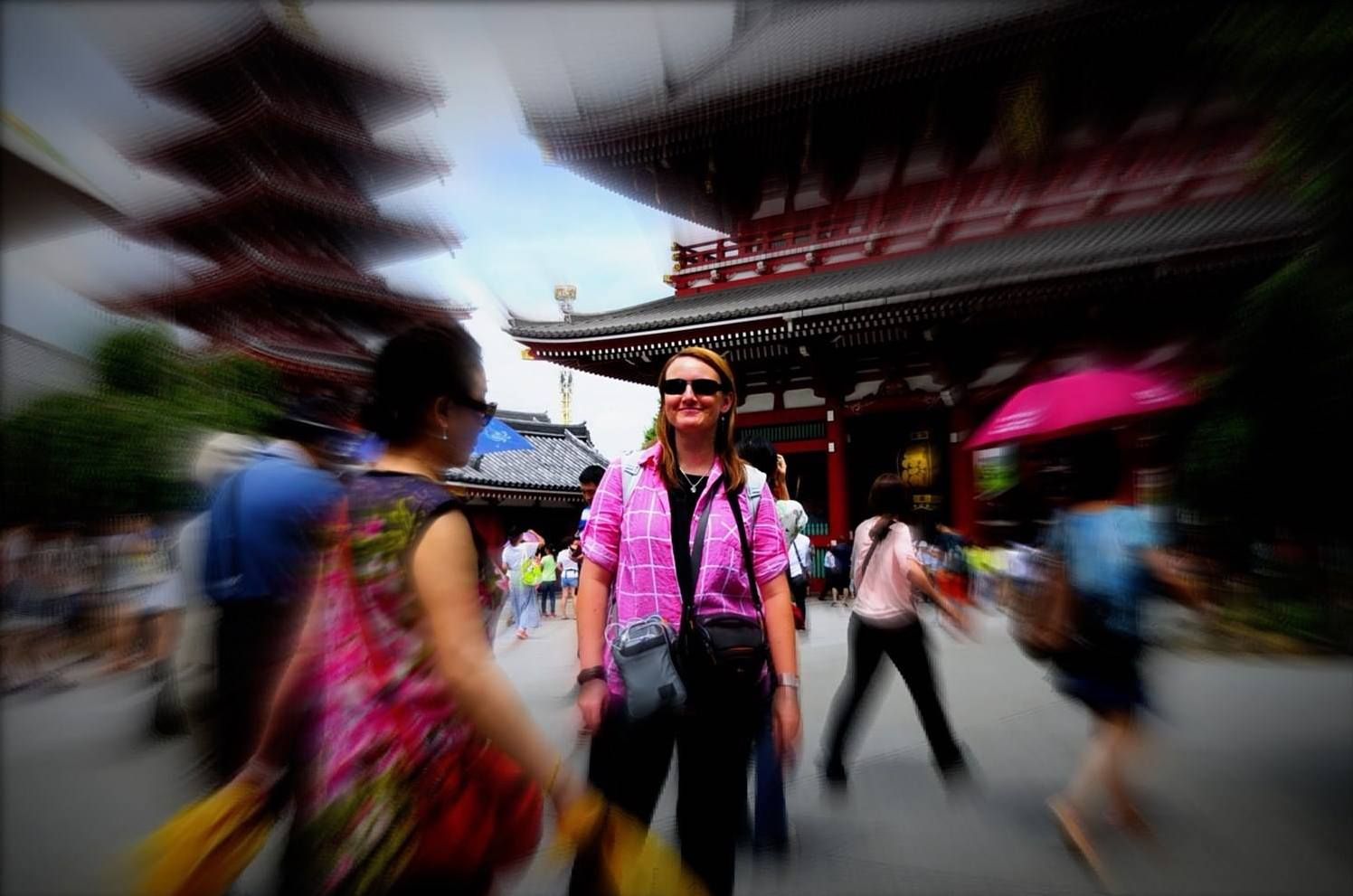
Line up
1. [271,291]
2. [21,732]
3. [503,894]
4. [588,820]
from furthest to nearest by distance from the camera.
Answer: [21,732], [271,291], [503,894], [588,820]

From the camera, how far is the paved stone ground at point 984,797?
240cm

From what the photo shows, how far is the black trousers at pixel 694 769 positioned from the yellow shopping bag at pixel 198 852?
0.72 meters

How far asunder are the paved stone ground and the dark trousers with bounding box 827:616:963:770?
7.6 inches

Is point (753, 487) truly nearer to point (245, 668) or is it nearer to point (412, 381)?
point (412, 381)

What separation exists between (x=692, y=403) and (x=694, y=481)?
192 mm

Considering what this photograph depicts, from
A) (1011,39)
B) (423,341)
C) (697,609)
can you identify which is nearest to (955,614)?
(697,609)

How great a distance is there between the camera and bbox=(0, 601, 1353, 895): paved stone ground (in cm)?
240

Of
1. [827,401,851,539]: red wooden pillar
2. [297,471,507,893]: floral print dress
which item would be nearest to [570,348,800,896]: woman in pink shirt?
[297,471,507,893]: floral print dress

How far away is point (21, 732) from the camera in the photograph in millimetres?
4914

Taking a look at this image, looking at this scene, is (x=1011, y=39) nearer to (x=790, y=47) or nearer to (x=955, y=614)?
(x=790, y=47)

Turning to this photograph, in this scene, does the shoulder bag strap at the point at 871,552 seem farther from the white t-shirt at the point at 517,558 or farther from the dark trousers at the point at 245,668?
the white t-shirt at the point at 517,558

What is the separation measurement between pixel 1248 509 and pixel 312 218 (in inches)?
336

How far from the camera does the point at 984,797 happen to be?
3.09 metres

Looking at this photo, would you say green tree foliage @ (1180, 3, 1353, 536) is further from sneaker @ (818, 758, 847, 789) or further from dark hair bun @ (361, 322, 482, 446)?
dark hair bun @ (361, 322, 482, 446)
